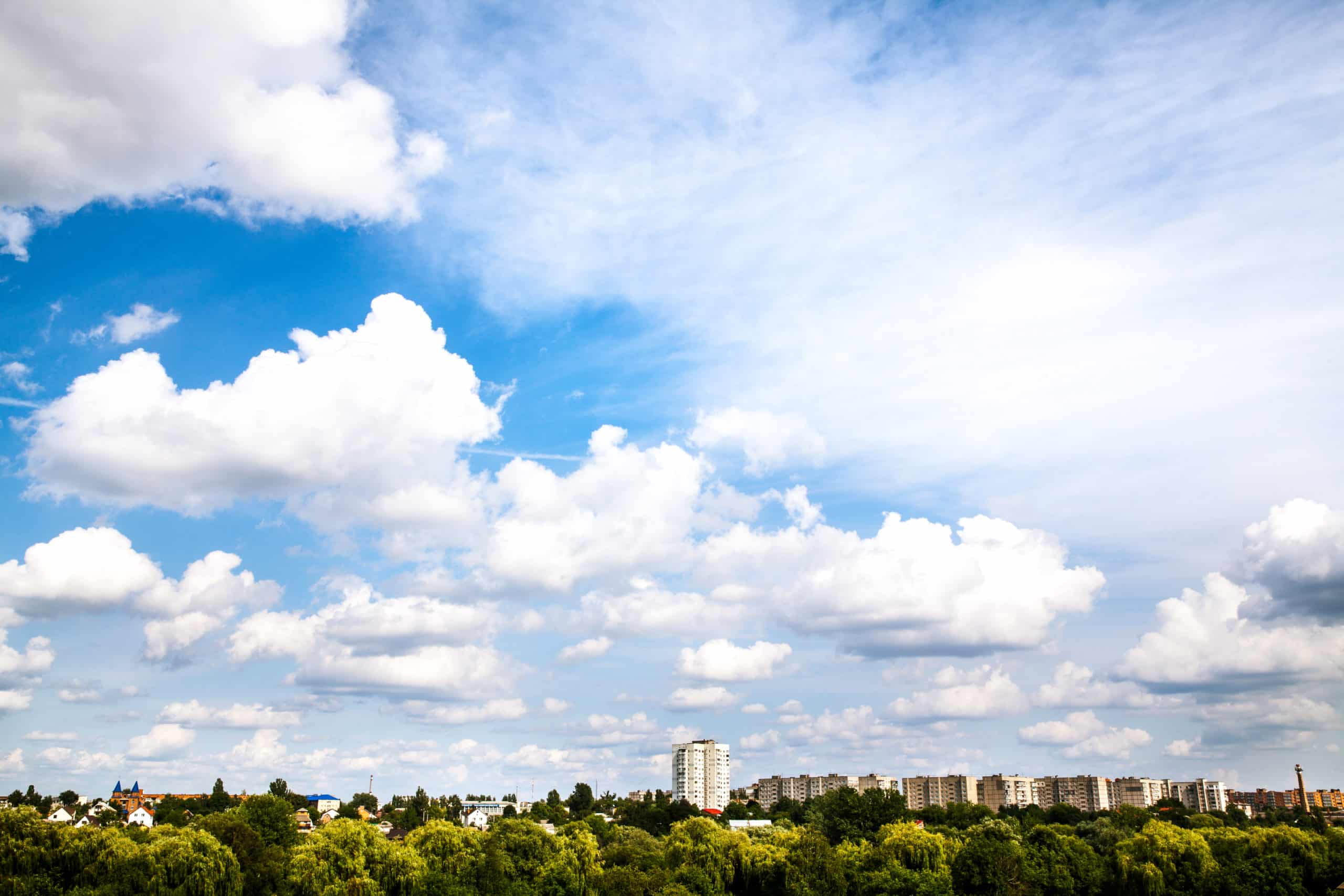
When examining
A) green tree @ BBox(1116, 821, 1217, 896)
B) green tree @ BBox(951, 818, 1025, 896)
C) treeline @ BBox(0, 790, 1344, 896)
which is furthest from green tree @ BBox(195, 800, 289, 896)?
green tree @ BBox(1116, 821, 1217, 896)

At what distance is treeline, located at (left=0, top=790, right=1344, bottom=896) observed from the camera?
60500mm

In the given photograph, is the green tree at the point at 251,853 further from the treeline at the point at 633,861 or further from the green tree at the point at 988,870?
the green tree at the point at 988,870

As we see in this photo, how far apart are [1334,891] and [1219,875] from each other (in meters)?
11.5

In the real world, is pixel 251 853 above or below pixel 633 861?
above

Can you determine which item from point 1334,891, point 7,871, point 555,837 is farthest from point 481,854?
point 1334,891

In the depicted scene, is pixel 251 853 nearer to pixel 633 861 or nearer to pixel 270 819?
pixel 270 819

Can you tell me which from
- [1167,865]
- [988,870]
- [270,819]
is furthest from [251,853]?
[1167,865]

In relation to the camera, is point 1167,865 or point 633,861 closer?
point 1167,865

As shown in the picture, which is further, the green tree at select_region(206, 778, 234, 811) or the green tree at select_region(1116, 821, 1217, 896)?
the green tree at select_region(206, 778, 234, 811)

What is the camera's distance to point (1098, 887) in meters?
89.5

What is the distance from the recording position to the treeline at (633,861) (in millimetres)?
60500

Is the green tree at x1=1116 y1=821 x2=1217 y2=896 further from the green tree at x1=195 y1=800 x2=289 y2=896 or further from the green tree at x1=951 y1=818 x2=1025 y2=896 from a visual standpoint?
the green tree at x1=195 y1=800 x2=289 y2=896

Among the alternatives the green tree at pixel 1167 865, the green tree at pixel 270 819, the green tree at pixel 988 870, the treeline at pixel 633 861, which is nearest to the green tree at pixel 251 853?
the treeline at pixel 633 861

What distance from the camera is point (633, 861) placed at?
88125 mm
